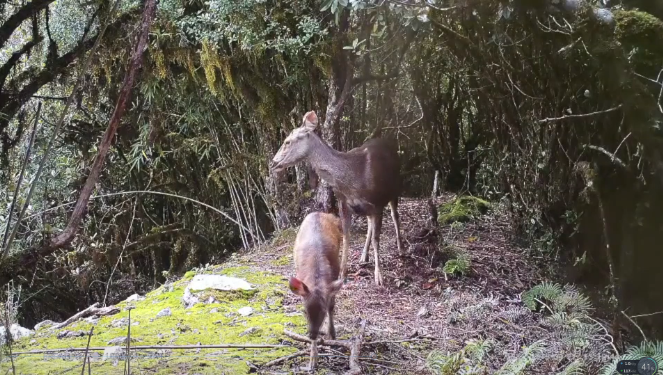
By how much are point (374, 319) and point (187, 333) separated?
1.17 meters

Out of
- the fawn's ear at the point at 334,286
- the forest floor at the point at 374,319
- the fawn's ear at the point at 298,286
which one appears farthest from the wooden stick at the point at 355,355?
the fawn's ear at the point at 298,286

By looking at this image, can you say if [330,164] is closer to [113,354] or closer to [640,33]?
[113,354]

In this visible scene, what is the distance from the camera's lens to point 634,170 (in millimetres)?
3568

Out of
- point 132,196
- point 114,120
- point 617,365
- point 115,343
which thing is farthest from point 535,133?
point 132,196

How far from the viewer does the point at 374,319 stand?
4152 mm

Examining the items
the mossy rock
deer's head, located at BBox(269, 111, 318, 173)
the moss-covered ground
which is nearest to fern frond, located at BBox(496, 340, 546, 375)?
the moss-covered ground

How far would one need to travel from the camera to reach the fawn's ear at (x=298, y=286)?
307cm

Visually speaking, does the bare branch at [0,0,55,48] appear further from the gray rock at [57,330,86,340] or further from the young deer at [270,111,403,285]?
the young deer at [270,111,403,285]

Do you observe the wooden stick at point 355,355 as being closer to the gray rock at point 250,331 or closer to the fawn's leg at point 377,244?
the gray rock at point 250,331

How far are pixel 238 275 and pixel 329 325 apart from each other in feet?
5.84

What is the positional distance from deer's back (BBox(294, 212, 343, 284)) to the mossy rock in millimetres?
2841

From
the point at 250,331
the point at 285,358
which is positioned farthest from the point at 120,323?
the point at 285,358

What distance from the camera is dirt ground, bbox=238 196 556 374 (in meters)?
3.59

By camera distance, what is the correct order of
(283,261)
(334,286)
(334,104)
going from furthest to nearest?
1. (334,104)
2. (283,261)
3. (334,286)
